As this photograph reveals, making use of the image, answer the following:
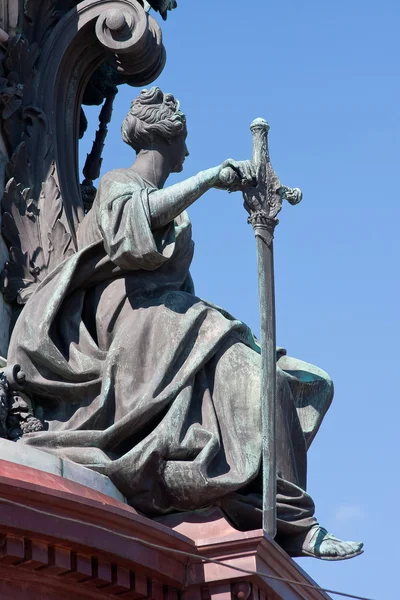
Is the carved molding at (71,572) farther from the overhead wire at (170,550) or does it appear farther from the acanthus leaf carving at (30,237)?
the acanthus leaf carving at (30,237)

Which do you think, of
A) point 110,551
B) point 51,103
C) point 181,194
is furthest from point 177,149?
point 110,551

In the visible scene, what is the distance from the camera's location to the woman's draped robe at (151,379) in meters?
13.5

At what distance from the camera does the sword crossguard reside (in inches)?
533

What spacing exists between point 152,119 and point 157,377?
7.36 ft

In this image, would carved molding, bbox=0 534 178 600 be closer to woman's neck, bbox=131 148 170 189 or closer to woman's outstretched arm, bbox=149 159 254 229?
woman's outstretched arm, bbox=149 159 254 229

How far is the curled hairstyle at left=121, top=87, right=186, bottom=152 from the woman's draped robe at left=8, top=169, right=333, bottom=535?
0.37 m

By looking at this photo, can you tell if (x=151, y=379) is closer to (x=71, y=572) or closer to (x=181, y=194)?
(x=181, y=194)

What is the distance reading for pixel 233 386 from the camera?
46.0 feet

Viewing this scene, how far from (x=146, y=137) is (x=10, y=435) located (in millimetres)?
2732

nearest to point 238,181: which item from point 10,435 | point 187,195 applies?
point 187,195

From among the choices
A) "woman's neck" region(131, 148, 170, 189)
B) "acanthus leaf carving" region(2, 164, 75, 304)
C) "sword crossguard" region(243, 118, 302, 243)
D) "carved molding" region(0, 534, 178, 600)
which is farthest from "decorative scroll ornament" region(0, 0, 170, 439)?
"carved molding" region(0, 534, 178, 600)

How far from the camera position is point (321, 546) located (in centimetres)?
1380

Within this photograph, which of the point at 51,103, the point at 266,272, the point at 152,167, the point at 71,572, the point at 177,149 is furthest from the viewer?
the point at 51,103

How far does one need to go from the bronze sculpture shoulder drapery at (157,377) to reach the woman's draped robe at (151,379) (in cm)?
1
